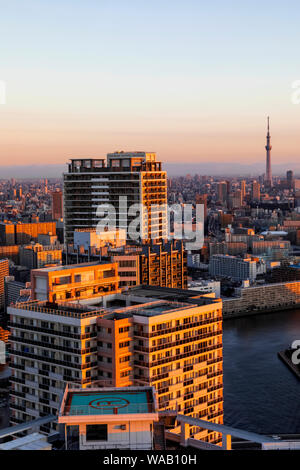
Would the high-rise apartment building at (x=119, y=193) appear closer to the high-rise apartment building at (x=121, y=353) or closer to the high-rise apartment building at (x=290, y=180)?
the high-rise apartment building at (x=121, y=353)

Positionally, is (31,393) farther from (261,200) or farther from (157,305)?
(261,200)

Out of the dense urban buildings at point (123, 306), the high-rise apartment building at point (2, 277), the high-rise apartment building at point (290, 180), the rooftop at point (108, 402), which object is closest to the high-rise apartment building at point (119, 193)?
the dense urban buildings at point (123, 306)

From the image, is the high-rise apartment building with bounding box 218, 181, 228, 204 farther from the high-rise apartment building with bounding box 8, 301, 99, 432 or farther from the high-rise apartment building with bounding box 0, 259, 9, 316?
the high-rise apartment building with bounding box 8, 301, 99, 432

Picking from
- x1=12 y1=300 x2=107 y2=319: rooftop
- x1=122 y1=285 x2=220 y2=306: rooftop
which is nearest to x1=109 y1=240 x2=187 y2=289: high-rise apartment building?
x1=122 y1=285 x2=220 y2=306: rooftop

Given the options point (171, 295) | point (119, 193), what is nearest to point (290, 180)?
point (119, 193)

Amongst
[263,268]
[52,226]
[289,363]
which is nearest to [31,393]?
[289,363]

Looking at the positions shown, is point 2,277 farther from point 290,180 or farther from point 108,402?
point 290,180
